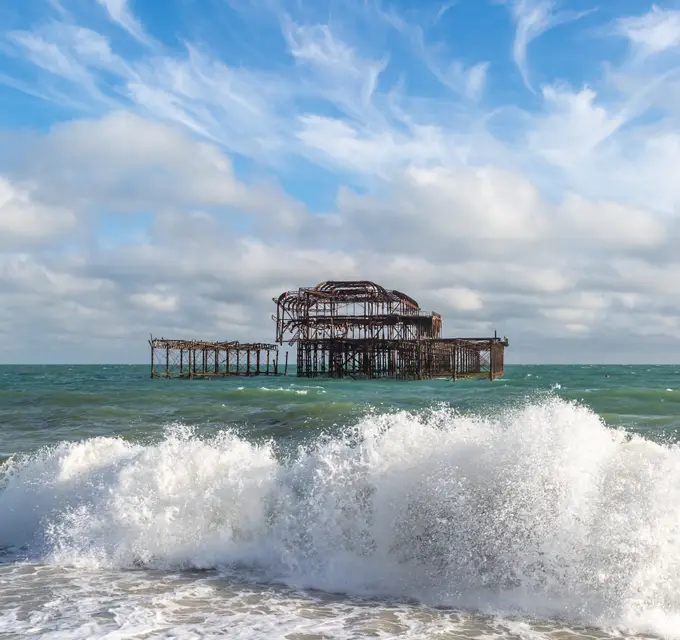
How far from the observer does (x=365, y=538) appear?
23.6 feet

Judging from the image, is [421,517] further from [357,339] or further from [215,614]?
[357,339]

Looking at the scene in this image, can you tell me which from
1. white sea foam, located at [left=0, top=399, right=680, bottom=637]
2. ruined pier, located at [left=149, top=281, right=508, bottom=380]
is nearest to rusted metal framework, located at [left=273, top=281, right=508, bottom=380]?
ruined pier, located at [left=149, top=281, right=508, bottom=380]

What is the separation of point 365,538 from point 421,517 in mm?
659

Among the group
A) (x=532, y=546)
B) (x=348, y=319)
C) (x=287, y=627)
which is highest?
(x=348, y=319)

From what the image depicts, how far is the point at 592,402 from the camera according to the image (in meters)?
24.7

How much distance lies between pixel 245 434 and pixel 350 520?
347 inches

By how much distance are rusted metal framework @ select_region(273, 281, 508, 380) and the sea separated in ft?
123

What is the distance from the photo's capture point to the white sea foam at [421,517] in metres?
6.14

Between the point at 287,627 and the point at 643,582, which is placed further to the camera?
the point at 643,582

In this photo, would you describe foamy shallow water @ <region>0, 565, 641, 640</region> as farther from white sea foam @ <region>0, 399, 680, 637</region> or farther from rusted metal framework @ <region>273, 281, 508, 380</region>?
rusted metal framework @ <region>273, 281, 508, 380</region>

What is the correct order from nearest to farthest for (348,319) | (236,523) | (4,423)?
(236,523) < (4,423) < (348,319)

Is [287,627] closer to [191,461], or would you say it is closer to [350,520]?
[350,520]

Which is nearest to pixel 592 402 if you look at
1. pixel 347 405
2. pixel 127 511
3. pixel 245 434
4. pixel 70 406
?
pixel 347 405

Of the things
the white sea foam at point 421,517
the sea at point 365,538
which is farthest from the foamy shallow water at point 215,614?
the white sea foam at point 421,517
